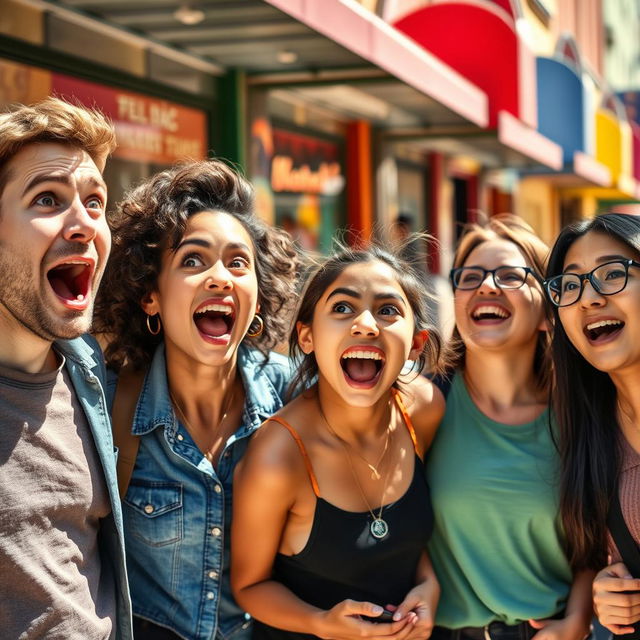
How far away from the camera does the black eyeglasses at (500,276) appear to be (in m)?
3.11

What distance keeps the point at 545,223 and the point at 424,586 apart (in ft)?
55.4

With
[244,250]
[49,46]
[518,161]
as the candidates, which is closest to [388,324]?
[244,250]

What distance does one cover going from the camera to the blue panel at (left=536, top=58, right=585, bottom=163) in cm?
1131

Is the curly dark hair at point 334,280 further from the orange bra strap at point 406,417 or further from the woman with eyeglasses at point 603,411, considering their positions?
the woman with eyeglasses at point 603,411

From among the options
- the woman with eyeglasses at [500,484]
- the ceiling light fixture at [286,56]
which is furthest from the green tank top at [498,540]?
the ceiling light fixture at [286,56]

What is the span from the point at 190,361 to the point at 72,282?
57 cm

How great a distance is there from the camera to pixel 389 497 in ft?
9.05

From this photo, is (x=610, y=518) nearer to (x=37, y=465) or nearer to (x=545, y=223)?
(x=37, y=465)

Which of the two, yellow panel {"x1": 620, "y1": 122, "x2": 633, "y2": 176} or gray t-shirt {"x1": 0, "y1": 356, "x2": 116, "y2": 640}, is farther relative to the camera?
yellow panel {"x1": 620, "y1": 122, "x2": 633, "y2": 176}

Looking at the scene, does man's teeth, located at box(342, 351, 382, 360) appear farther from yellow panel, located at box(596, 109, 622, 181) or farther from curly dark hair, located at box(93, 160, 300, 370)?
yellow panel, located at box(596, 109, 622, 181)

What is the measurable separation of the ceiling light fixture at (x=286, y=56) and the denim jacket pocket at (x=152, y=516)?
4.15 meters

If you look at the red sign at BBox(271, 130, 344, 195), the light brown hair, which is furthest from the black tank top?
the red sign at BBox(271, 130, 344, 195)

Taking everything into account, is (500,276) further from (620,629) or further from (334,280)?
(620,629)

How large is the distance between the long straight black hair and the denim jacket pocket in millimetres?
1189
